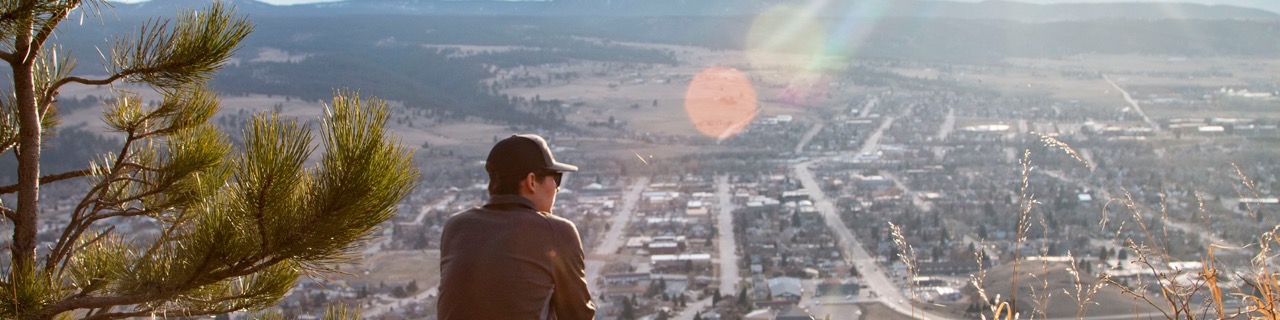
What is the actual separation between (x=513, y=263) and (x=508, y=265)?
10 millimetres

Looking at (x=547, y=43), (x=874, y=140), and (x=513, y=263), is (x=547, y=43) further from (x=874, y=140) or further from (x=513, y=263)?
(x=513, y=263)

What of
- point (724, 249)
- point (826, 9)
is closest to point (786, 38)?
point (826, 9)

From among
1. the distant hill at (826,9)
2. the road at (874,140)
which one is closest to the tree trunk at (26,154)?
the road at (874,140)

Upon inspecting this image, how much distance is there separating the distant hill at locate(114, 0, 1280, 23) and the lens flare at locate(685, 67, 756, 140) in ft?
70.2

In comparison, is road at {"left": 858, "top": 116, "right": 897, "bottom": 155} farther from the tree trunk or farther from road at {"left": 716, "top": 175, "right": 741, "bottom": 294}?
the tree trunk

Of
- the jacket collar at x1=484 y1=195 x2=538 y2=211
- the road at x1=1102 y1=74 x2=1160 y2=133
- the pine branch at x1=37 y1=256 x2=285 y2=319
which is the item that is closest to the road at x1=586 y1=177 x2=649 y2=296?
the pine branch at x1=37 y1=256 x2=285 y2=319

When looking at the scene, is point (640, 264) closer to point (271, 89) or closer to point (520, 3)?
point (271, 89)

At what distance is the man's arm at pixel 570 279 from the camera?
1.91 meters

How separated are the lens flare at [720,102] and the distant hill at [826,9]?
2139cm

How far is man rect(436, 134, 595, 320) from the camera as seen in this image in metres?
1.87

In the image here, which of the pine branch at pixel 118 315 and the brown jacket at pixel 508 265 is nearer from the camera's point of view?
the brown jacket at pixel 508 265

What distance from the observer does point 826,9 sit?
6462cm

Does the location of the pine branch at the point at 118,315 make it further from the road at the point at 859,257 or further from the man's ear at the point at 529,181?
the road at the point at 859,257

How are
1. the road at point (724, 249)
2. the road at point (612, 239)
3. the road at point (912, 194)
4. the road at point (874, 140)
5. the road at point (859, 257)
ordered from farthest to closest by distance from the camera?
the road at point (874, 140)
the road at point (912, 194)
the road at point (612, 239)
the road at point (724, 249)
the road at point (859, 257)
